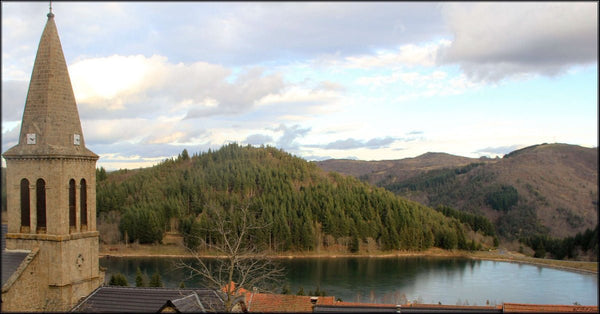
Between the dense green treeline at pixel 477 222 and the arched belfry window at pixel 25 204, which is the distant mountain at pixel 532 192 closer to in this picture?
the dense green treeline at pixel 477 222

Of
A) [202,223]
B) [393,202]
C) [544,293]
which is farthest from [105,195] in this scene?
[544,293]

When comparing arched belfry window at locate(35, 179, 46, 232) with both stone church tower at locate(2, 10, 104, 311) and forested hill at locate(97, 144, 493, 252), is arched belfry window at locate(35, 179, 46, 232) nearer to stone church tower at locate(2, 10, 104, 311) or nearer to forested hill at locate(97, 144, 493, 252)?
stone church tower at locate(2, 10, 104, 311)

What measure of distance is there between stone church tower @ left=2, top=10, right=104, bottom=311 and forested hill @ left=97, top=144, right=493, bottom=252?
51.4m

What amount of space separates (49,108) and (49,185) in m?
3.64

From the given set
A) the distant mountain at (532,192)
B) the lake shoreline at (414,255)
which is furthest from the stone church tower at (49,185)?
the distant mountain at (532,192)

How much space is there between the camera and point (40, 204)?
22797 mm

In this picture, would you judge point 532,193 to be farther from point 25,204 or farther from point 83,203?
point 25,204

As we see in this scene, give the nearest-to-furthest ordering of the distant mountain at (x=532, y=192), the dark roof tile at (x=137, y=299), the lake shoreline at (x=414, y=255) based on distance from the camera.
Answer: the dark roof tile at (x=137, y=299) → the lake shoreline at (x=414, y=255) → the distant mountain at (x=532, y=192)

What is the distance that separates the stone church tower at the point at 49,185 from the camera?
2214 centimetres

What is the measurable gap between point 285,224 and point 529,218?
7243 centimetres

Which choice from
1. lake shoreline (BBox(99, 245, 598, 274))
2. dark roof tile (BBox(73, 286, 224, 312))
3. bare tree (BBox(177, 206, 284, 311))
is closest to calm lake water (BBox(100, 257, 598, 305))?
lake shoreline (BBox(99, 245, 598, 274))

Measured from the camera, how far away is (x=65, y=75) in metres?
23.4

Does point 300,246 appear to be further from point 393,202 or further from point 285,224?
point 393,202

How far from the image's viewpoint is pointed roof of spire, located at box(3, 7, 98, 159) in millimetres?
22484
